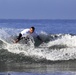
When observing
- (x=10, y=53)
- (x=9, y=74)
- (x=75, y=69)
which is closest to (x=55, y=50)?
(x=10, y=53)

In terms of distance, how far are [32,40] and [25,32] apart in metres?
1.12

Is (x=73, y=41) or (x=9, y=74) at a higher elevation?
(x=73, y=41)

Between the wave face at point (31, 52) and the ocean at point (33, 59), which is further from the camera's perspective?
the wave face at point (31, 52)

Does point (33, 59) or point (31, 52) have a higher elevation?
point (31, 52)

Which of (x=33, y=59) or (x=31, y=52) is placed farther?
(x=31, y=52)

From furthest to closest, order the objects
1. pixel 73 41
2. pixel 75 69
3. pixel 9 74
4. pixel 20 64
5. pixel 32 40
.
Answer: pixel 73 41 < pixel 32 40 < pixel 20 64 < pixel 75 69 < pixel 9 74

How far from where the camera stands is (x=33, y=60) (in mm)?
25234

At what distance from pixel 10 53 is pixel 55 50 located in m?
2.50

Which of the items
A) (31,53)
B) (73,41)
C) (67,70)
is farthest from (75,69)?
(73,41)

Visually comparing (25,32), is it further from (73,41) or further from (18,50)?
(73,41)

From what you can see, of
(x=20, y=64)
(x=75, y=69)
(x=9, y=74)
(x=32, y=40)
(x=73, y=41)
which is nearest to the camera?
(x=9, y=74)

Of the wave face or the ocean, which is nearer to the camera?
the ocean

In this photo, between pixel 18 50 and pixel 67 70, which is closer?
pixel 67 70

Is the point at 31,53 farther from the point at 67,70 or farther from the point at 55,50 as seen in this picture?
the point at 67,70
